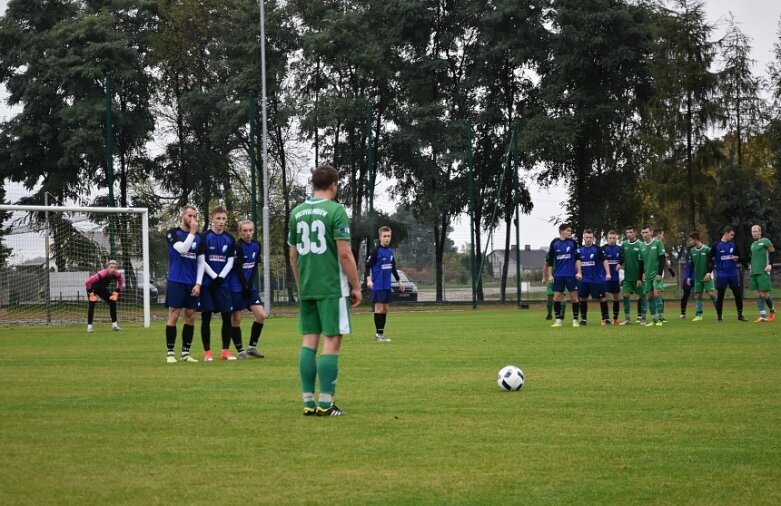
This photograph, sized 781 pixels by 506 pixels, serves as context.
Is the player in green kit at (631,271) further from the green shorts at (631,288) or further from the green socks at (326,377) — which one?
the green socks at (326,377)

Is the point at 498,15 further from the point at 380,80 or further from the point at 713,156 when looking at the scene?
the point at 713,156

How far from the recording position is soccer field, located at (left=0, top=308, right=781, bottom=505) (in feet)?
18.8

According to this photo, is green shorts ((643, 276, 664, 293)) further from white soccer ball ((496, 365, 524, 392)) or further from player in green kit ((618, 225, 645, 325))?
white soccer ball ((496, 365, 524, 392))

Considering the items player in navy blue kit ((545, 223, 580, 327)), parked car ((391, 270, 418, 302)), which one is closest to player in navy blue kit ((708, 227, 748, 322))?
player in navy blue kit ((545, 223, 580, 327))

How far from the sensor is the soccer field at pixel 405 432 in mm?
5723

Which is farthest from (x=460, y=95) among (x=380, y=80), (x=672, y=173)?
(x=672, y=173)

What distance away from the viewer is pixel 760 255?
2392 centimetres

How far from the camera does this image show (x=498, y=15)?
43250 mm

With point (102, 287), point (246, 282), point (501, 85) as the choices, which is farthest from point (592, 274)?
point (501, 85)

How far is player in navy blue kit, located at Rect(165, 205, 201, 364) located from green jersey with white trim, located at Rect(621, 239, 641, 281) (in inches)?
511

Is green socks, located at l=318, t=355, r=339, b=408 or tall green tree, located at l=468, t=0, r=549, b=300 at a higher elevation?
tall green tree, located at l=468, t=0, r=549, b=300

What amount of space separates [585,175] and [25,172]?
977 inches

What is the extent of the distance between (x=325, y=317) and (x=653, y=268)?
16572mm

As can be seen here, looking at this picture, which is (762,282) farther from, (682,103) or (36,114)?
(36,114)
